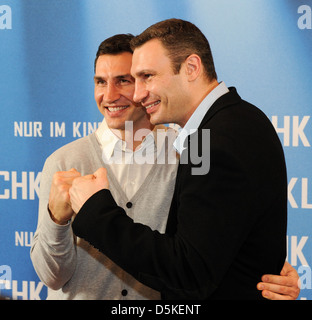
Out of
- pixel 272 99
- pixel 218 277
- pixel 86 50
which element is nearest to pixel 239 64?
pixel 272 99

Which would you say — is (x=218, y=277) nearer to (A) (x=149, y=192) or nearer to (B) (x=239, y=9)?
(A) (x=149, y=192)

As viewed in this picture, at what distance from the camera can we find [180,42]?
4.59ft

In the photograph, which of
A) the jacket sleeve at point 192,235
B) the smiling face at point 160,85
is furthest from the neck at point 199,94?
the jacket sleeve at point 192,235

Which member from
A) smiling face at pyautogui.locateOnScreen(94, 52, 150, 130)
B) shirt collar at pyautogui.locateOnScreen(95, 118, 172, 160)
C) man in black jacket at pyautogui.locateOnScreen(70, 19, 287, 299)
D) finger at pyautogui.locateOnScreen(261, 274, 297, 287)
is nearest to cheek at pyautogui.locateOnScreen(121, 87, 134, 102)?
smiling face at pyautogui.locateOnScreen(94, 52, 150, 130)

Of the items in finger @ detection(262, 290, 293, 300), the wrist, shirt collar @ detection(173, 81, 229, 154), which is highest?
shirt collar @ detection(173, 81, 229, 154)

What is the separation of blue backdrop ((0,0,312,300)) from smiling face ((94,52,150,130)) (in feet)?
2.10

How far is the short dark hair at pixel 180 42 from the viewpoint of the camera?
1.38m

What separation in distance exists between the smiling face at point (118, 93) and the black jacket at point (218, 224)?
1.90 ft

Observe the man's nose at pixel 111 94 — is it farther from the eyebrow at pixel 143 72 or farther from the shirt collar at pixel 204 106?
the shirt collar at pixel 204 106

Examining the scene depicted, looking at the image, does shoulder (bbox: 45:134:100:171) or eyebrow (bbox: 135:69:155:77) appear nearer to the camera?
eyebrow (bbox: 135:69:155:77)

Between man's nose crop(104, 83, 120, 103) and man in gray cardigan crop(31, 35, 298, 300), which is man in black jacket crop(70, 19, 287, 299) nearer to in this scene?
man in gray cardigan crop(31, 35, 298, 300)

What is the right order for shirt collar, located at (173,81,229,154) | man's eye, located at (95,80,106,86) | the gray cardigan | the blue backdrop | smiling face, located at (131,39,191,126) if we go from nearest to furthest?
1. shirt collar, located at (173,81,229,154)
2. smiling face, located at (131,39,191,126)
3. the gray cardigan
4. man's eye, located at (95,80,106,86)
5. the blue backdrop

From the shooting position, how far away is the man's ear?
1350 millimetres

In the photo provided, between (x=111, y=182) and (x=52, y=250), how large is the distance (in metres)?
0.31
